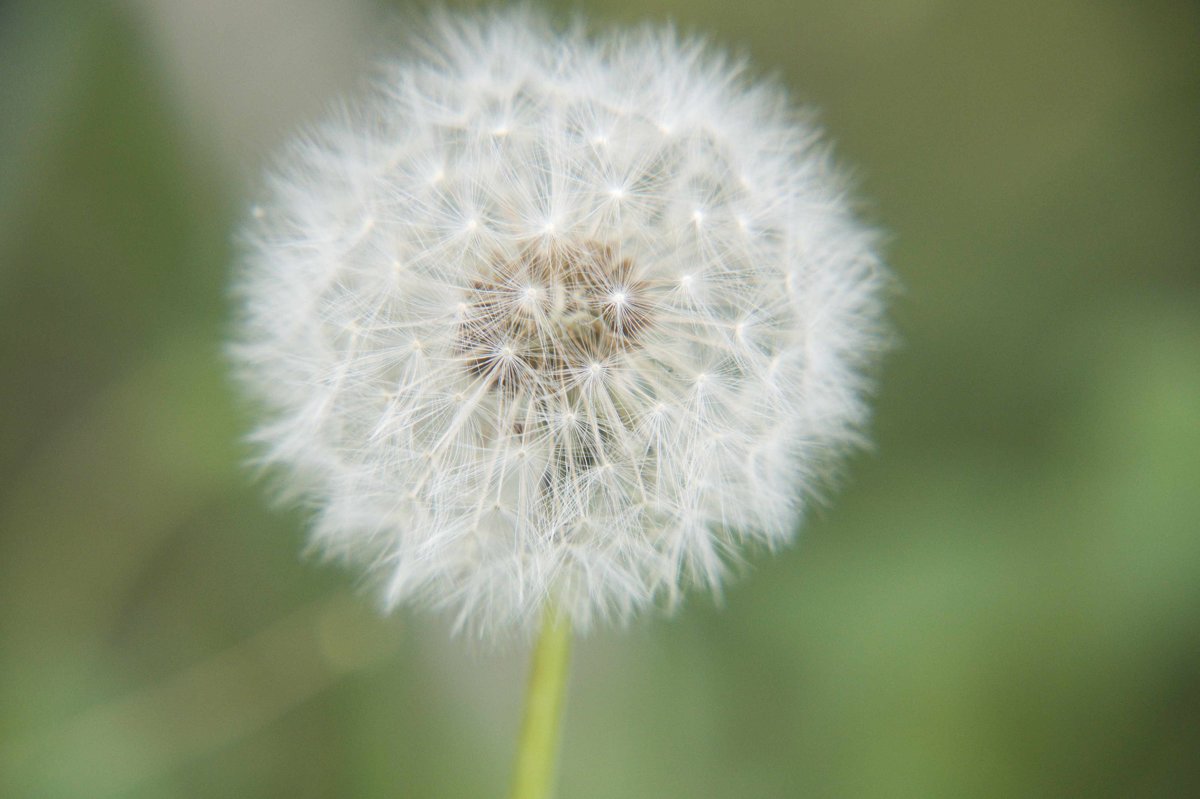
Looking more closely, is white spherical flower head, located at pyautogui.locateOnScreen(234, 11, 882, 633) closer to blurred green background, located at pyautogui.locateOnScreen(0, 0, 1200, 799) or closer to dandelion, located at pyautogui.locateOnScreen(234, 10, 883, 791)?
dandelion, located at pyautogui.locateOnScreen(234, 10, 883, 791)

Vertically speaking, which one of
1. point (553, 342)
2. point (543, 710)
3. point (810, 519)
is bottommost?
point (543, 710)

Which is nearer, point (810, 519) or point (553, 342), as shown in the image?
point (553, 342)

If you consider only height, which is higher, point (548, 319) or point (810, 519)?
point (810, 519)

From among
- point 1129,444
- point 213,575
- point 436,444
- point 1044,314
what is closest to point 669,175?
point 436,444

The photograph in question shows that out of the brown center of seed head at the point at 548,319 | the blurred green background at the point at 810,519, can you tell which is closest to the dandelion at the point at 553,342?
the brown center of seed head at the point at 548,319

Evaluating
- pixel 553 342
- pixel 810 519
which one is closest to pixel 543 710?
pixel 553 342

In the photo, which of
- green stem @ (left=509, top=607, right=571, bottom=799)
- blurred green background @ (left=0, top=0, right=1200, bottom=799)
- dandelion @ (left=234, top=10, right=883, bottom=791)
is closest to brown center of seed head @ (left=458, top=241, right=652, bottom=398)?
dandelion @ (left=234, top=10, right=883, bottom=791)

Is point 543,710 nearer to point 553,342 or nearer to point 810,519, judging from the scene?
point 553,342

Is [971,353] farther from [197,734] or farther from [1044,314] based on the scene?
[197,734]
